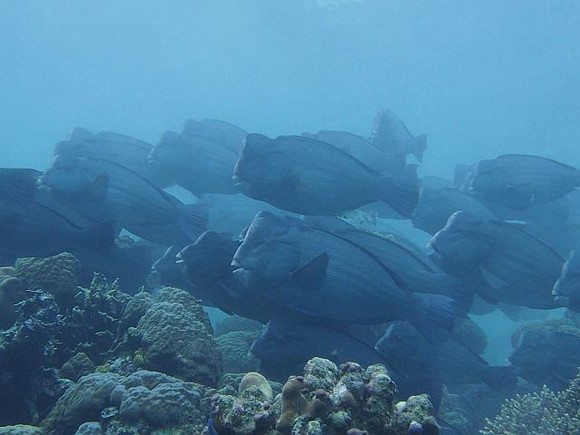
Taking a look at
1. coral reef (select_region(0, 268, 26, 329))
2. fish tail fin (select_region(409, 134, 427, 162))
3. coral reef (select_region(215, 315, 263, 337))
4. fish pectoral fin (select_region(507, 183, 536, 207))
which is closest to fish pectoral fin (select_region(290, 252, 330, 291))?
coral reef (select_region(0, 268, 26, 329))

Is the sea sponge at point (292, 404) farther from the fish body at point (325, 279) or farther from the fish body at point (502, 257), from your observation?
the fish body at point (502, 257)

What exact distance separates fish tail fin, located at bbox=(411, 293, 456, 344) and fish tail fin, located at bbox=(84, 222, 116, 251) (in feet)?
12.4

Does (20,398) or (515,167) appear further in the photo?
(515,167)

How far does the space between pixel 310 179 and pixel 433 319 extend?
241 cm

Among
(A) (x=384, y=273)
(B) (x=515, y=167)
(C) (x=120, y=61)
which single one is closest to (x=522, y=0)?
(B) (x=515, y=167)

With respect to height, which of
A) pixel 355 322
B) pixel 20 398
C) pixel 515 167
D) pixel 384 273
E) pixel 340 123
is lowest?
pixel 20 398

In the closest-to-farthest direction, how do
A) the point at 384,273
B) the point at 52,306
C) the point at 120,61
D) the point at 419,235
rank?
the point at 52,306 < the point at 384,273 < the point at 419,235 < the point at 120,61

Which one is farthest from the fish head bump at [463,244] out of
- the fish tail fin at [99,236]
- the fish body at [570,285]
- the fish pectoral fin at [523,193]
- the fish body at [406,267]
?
the fish tail fin at [99,236]

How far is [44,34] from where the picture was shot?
93.4 m

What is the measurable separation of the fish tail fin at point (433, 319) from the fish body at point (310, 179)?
171 cm

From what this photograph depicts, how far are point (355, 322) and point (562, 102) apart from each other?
6688 cm

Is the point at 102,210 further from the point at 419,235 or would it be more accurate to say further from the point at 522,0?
the point at 522,0

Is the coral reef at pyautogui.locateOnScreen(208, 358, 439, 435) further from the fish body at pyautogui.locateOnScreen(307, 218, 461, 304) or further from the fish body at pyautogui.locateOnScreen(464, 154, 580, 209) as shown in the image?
the fish body at pyautogui.locateOnScreen(464, 154, 580, 209)

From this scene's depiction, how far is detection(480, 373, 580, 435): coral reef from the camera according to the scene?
526 cm
